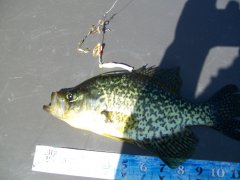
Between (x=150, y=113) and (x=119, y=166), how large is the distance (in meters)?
0.51

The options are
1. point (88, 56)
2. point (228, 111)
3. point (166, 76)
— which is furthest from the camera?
point (88, 56)

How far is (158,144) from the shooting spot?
105 inches

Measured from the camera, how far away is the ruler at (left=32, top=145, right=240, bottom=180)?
2.72 meters

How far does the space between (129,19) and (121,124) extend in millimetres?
1024

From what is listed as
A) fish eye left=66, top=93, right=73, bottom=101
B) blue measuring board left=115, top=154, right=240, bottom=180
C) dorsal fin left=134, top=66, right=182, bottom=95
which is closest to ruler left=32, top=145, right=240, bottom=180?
blue measuring board left=115, top=154, right=240, bottom=180

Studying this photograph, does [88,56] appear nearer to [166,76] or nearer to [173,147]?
[166,76]

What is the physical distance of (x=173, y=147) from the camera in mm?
2662

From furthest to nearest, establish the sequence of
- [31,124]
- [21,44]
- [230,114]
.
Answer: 1. [21,44]
2. [31,124]
3. [230,114]

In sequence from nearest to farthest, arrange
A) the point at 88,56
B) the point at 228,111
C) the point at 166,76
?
the point at 228,111 < the point at 166,76 < the point at 88,56

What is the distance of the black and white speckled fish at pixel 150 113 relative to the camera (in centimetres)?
265

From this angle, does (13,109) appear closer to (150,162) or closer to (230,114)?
(150,162)

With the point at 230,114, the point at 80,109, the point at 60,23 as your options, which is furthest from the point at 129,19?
the point at 230,114

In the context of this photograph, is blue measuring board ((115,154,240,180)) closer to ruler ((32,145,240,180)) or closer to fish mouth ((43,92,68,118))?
ruler ((32,145,240,180))

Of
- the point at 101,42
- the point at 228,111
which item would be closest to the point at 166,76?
the point at 228,111
